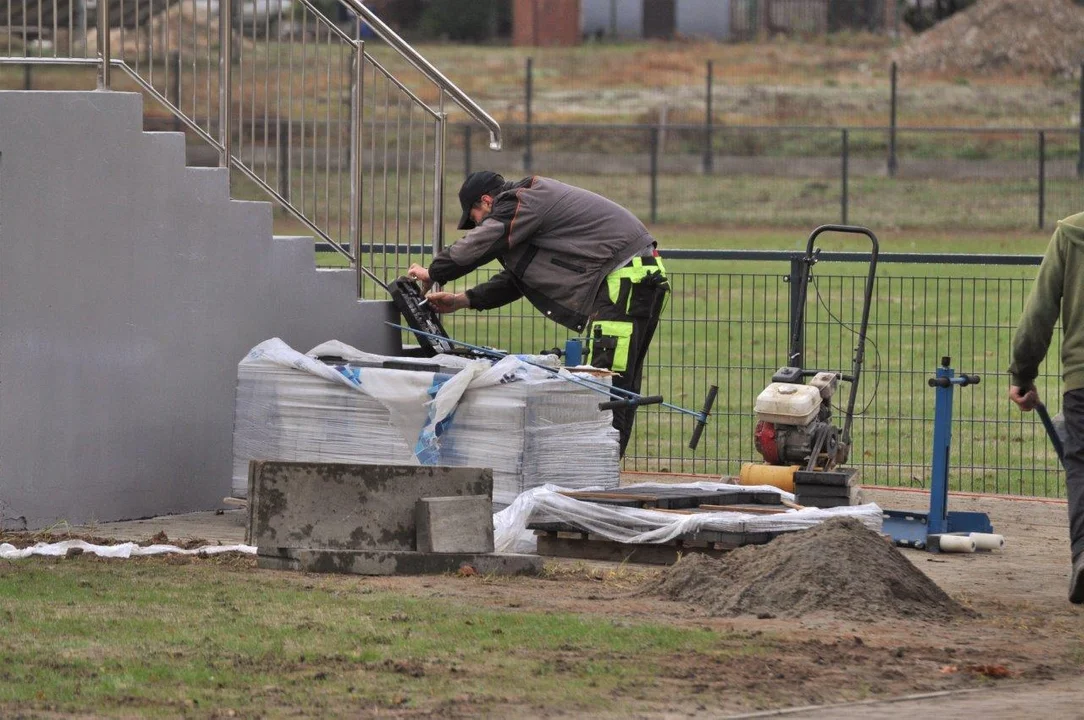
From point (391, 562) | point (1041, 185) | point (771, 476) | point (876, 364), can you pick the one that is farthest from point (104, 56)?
point (1041, 185)

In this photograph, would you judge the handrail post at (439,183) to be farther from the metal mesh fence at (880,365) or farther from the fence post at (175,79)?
the fence post at (175,79)

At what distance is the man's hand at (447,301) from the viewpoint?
36.4 feet

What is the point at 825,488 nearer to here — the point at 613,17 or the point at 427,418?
the point at 427,418

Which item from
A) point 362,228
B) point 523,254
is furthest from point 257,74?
point 523,254

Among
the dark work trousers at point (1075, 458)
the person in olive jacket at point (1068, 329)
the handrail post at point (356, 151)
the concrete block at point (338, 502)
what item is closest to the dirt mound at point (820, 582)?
the dark work trousers at point (1075, 458)

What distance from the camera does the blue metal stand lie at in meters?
9.66

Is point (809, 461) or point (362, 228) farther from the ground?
point (362, 228)

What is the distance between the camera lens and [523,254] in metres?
11.2

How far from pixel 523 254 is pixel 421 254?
3.31 feet

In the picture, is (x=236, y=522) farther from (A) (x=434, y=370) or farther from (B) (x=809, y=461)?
(B) (x=809, y=461)

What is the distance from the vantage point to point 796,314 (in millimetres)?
11406

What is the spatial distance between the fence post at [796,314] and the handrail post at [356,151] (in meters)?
2.61

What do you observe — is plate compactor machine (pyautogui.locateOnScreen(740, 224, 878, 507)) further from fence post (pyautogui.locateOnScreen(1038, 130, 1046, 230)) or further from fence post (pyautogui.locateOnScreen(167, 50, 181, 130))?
fence post (pyautogui.locateOnScreen(1038, 130, 1046, 230))

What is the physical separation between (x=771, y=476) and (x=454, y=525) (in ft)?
7.02
